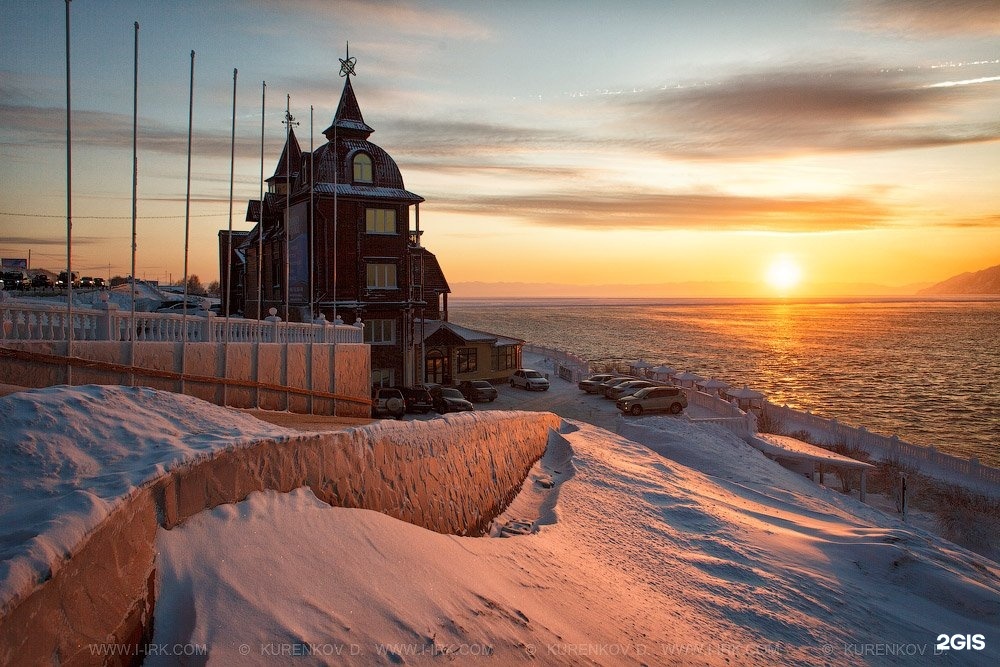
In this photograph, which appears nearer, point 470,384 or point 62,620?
point 62,620

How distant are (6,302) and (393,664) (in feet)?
37.3

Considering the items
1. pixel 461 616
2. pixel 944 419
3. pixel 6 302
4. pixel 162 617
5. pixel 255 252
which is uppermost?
pixel 255 252

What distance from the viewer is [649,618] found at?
9789mm

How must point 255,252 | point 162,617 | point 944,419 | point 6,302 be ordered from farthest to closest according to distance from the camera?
point 944,419, point 255,252, point 6,302, point 162,617

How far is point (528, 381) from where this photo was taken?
48.2 metres

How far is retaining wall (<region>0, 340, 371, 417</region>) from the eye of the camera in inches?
524

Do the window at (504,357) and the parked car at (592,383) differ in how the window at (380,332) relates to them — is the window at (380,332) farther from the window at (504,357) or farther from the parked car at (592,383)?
the parked car at (592,383)

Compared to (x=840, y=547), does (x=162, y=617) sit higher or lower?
higher

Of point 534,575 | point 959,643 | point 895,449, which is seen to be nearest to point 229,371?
point 534,575

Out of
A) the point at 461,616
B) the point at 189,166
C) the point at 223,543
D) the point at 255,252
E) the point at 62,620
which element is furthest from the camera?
the point at 255,252

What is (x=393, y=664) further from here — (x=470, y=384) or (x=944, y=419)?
(x=944, y=419)

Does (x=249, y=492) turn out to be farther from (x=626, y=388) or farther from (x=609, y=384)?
(x=609, y=384)

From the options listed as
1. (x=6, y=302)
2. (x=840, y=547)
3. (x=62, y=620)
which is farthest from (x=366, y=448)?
(x=840, y=547)

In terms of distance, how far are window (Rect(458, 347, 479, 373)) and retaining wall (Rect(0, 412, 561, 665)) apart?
1359 inches
